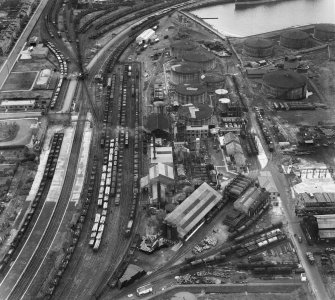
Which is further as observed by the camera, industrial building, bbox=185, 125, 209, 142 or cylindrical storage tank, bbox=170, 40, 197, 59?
cylindrical storage tank, bbox=170, 40, 197, 59

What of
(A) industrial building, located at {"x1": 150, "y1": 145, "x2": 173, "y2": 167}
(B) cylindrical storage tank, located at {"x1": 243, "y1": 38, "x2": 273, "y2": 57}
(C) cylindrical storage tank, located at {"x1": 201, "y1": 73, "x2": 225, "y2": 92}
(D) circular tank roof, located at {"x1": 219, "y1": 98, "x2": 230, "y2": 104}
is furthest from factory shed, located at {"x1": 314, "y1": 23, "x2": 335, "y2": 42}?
(A) industrial building, located at {"x1": 150, "y1": 145, "x2": 173, "y2": 167}

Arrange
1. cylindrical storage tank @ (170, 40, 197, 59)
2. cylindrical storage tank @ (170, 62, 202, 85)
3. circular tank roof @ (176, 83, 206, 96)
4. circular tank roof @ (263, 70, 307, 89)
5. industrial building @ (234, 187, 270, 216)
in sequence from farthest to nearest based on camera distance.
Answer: cylindrical storage tank @ (170, 40, 197, 59) < cylindrical storage tank @ (170, 62, 202, 85) < circular tank roof @ (263, 70, 307, 89) < circular tank roof @ (176, 83, 206, 96) < industrial building @ (234, 187, 270, 216)

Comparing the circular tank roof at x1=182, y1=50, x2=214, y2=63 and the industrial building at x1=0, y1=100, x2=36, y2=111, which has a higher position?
the industrial building at x1=0, y1=100, x2=36, y2=111

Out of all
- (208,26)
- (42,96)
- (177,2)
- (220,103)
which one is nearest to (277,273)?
(220,103)

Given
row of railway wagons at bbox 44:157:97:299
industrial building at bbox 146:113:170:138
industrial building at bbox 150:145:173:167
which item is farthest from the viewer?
industrial building at bbox 146:113:170:138

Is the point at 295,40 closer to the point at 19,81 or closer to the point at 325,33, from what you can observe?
the point at 325,33

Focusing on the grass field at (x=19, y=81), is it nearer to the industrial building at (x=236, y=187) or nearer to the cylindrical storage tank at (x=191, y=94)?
the cylindrical storage tank at (x=191, y=94)

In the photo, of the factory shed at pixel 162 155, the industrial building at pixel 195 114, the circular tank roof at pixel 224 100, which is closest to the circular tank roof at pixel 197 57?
the circular tank roof at pixel 224 100

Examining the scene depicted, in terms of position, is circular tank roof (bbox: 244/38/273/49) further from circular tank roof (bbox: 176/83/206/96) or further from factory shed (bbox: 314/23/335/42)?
circular tank roof (bbox: 176/83/206/96)
